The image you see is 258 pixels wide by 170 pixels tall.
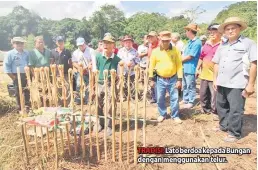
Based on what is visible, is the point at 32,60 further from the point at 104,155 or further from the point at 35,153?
the point at 104,155

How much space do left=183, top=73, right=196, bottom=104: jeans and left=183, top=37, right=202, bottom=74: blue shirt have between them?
→ 15 cm

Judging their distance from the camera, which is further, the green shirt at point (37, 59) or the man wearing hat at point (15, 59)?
the green shirt at point (37, 59)

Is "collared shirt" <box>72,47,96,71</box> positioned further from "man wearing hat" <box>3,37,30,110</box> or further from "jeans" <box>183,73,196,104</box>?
Result: "jeans" <box>183,73,196,104</box>

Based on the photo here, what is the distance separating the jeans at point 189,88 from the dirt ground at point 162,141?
0.28m

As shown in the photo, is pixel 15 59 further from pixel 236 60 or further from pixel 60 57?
pixel 236 60

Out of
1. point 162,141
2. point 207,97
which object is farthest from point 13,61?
point 207,97

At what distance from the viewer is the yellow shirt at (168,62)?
4.83m

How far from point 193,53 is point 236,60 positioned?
160cm

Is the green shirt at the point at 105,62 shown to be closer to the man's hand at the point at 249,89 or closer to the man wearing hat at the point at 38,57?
the man wearing hat at the point at 38,57

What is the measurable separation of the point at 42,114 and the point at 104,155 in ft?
3.74

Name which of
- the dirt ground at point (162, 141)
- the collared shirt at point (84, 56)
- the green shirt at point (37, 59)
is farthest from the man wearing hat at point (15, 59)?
the collared shirt at point (84, 56)

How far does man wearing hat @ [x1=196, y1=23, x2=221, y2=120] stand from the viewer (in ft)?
16.9

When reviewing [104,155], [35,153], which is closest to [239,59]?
[104,155]

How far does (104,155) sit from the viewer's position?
3.90 m
